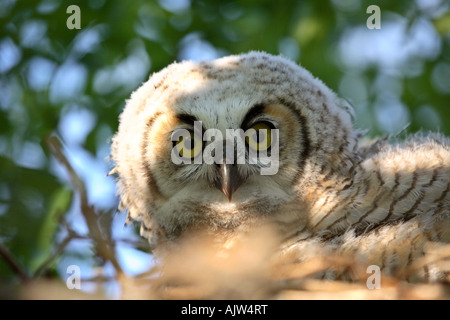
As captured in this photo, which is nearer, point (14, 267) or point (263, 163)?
point (14, 267)

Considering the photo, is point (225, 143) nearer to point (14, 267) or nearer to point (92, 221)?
point (92, 221)

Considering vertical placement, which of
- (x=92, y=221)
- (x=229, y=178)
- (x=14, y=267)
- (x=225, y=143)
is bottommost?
(x=14, y=267)

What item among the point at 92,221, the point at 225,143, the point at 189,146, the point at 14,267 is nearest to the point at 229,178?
the point at 225,143

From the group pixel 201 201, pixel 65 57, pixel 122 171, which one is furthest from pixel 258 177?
pixel 65 57

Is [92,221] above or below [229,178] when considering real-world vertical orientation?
below

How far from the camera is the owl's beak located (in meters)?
2.31

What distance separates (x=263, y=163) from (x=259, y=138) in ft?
0.35

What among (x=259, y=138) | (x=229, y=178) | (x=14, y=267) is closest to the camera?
(x=14, y=267)

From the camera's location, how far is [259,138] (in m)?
2.42

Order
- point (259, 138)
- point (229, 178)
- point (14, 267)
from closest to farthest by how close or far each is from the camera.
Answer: point (14, 267)
point (229, 178)
point (259, 138)

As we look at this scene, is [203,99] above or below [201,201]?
above

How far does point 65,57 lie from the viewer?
3.26m
